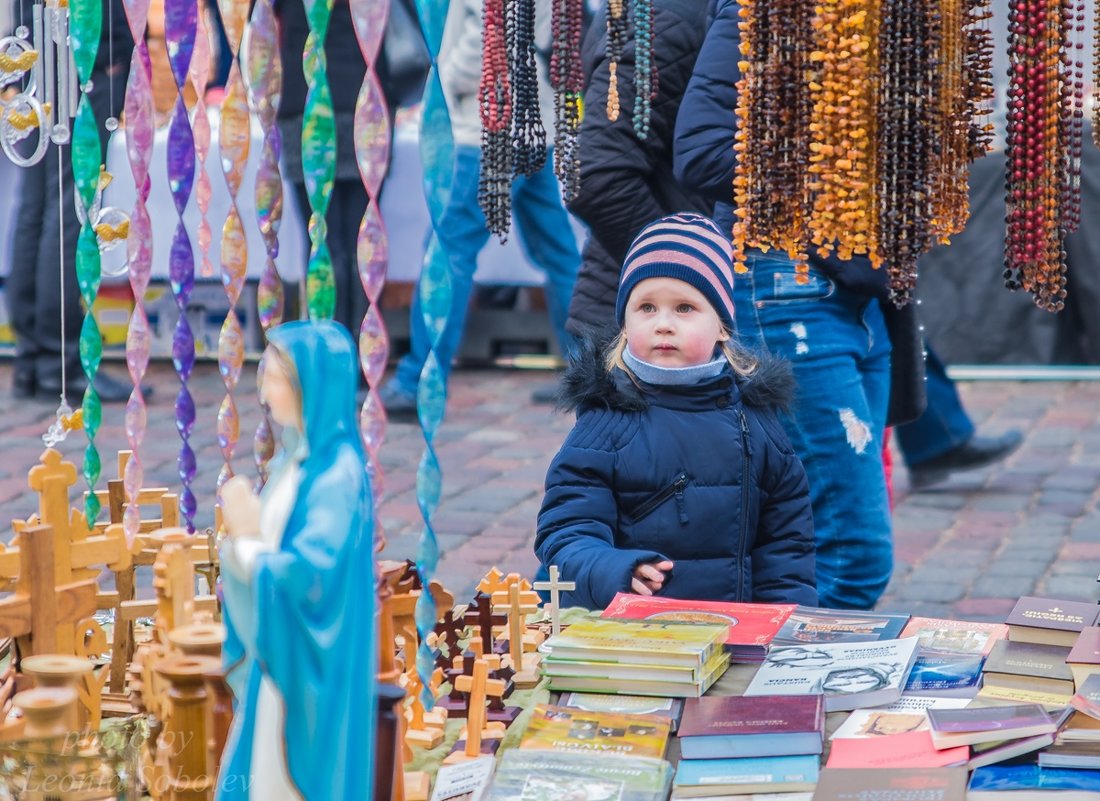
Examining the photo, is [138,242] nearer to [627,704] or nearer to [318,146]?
[318,146]

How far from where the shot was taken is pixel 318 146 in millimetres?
2277

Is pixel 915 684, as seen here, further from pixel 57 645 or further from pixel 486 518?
pixel 486 518

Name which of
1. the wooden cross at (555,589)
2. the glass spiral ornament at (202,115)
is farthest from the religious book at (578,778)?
the glass spiral ornament at (202,115)

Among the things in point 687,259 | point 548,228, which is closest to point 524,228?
point 548,228

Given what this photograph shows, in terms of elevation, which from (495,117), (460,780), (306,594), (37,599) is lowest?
(460,780)

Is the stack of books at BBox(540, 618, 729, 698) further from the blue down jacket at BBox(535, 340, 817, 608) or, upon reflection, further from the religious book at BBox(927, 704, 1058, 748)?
the blue down jacket at BBox(535, 340, 817, 608)

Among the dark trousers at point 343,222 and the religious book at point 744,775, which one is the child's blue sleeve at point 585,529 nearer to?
the religious book at point 744,775

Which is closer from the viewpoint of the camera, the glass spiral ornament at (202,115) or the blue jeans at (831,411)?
the glass spiral ornament at (202,115)

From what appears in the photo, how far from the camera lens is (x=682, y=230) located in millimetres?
3049

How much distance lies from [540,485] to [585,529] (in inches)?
121

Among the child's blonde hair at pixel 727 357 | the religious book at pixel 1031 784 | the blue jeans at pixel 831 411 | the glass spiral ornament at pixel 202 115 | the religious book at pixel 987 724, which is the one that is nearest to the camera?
the religious book at pixel 1031 784

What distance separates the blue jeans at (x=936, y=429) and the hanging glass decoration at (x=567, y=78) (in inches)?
119

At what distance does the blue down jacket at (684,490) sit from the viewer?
9.99 ft

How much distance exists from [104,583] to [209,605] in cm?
236
